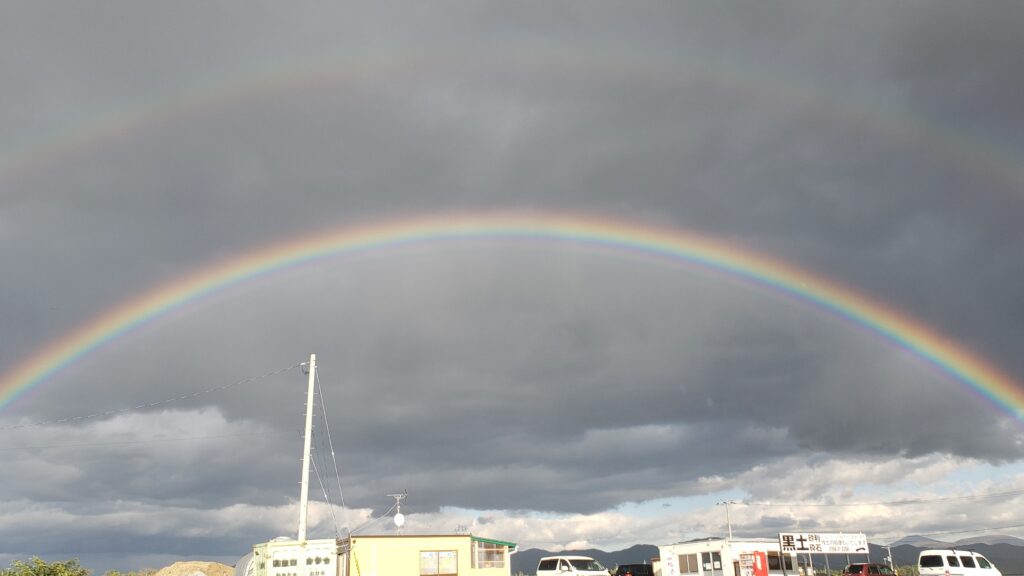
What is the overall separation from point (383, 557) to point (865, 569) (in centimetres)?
3169

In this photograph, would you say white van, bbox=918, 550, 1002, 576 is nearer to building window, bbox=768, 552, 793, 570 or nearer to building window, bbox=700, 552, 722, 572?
building window, bbox=768, 552, 793, 570

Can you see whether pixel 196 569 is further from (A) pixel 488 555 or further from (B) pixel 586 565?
(B) pixel 586 565

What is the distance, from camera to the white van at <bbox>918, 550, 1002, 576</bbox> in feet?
157

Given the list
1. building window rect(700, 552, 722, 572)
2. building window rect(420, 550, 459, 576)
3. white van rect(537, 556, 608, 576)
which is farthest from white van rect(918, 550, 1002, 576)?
building window rect(420, 550, 459, 576)

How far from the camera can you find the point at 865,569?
50.7m

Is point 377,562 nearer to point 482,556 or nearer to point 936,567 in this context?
point 482,556

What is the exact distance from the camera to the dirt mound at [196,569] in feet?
257

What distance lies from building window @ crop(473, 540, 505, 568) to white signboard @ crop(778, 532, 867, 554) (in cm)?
1976

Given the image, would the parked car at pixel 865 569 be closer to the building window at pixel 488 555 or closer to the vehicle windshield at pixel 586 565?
the vehicle windshield at pixel 586 565

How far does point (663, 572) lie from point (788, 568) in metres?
9.57

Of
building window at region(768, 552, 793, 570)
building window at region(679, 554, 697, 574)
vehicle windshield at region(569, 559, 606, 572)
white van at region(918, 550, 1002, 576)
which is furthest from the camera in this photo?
building window at region(768, 552, 793, 570)

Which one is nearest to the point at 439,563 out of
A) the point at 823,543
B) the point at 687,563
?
the point at 687,563

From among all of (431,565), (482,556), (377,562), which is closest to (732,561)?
(482,556)

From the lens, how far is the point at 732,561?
56.3 m
